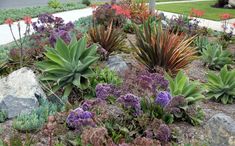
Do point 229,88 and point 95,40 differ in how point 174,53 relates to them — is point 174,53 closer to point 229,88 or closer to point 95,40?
point 229,88

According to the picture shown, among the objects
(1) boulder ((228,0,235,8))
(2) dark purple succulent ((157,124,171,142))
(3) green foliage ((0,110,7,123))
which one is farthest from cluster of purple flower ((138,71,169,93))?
(1) boulder ((228,0,235,8))

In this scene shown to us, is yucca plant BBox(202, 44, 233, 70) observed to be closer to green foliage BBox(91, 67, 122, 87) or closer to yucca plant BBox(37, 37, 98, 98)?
green foliage BBox(91, 67, 122, 87)

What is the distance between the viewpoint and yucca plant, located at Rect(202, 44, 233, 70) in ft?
26.6

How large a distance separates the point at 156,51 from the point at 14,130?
2830 mm

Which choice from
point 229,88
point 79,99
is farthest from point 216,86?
point 79,99

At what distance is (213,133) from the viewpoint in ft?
15.7

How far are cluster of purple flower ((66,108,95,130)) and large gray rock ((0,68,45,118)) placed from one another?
3.75 feet

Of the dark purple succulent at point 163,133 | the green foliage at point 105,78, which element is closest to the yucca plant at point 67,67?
the green foliage at point 105,78

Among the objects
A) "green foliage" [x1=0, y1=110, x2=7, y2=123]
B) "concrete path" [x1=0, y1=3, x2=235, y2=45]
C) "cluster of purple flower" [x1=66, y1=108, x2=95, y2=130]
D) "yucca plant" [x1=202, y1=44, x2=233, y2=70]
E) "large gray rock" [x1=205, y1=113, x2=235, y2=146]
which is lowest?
"concrete path" [x1=0, y1=3, x2=235, y2=45]

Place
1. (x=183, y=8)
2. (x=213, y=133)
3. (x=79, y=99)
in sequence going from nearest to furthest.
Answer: (x=213, y=133) → (x=79, y=99) → (x=183, y=8)

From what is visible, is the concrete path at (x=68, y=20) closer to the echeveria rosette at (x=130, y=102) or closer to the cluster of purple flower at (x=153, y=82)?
the cluster of purple flower at (x=153, y=82)

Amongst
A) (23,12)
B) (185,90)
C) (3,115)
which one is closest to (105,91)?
(185,90)

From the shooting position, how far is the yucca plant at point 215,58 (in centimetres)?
810

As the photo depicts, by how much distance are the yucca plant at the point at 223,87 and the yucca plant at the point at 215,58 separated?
179 centimetres
